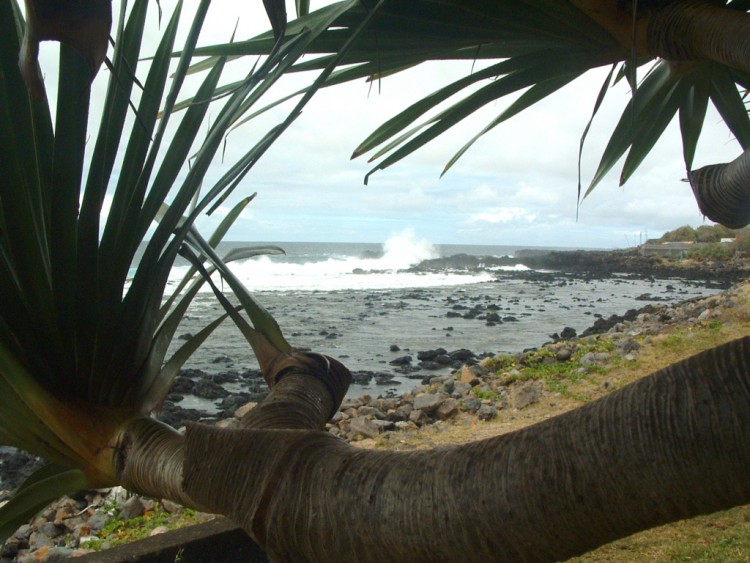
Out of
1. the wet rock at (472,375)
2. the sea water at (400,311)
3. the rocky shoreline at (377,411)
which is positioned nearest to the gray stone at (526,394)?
the rocky shoreline at (377,411)

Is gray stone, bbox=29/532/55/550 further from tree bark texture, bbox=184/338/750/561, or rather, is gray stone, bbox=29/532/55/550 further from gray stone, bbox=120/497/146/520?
tree bark texture, bbox=184/338/750/561

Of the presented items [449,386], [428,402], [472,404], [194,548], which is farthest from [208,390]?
[194,548]

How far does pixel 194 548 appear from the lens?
2250 mm

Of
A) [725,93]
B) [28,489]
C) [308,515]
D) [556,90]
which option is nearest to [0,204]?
[28,489]

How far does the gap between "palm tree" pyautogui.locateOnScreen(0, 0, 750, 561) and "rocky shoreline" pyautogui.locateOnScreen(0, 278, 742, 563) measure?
209 cm

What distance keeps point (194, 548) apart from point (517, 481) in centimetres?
197

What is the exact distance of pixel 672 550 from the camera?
2578 mm

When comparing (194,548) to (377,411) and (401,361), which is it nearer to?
(377,411)

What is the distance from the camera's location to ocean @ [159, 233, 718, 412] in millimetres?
10797

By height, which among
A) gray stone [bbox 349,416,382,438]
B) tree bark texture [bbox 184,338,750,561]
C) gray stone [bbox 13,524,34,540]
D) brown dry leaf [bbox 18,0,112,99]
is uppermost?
brown dry leaf [bbox 18,0,112,99]

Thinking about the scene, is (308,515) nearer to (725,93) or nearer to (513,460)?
(513,460)

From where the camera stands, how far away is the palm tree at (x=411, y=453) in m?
0.55

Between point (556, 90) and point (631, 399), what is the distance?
1.23m

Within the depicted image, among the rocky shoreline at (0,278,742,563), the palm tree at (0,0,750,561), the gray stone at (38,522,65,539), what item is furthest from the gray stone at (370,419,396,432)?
the palm tree at (0,0,750,561)
